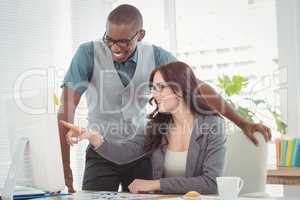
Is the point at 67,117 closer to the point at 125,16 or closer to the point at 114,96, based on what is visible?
the point at 114,96

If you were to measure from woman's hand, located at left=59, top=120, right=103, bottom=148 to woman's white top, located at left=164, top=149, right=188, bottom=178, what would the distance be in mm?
311

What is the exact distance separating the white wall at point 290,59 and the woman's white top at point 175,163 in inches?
54.3

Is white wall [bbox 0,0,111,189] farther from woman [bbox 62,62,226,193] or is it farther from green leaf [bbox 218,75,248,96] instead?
woman [bbox 62,62,226,193]

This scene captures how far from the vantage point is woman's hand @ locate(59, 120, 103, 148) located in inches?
66.6

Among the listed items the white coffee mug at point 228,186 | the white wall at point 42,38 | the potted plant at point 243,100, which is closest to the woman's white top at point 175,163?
the white coffee mug at point 228,186

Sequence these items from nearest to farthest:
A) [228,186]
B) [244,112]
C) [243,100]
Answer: [228,186], [244,112], [243,100]

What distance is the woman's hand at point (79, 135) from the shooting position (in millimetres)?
1692

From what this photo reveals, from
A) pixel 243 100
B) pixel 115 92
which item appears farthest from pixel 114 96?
pixel 243 100

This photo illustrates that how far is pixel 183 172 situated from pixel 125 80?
499 mm

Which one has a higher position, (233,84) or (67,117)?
(233,84)

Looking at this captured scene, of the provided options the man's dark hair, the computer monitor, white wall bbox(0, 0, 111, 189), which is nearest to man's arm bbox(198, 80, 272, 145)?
the man's dark hair

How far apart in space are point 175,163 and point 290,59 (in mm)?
1520

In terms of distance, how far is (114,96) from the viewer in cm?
Answer: 211

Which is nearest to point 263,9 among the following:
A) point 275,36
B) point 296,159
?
point 275,36
